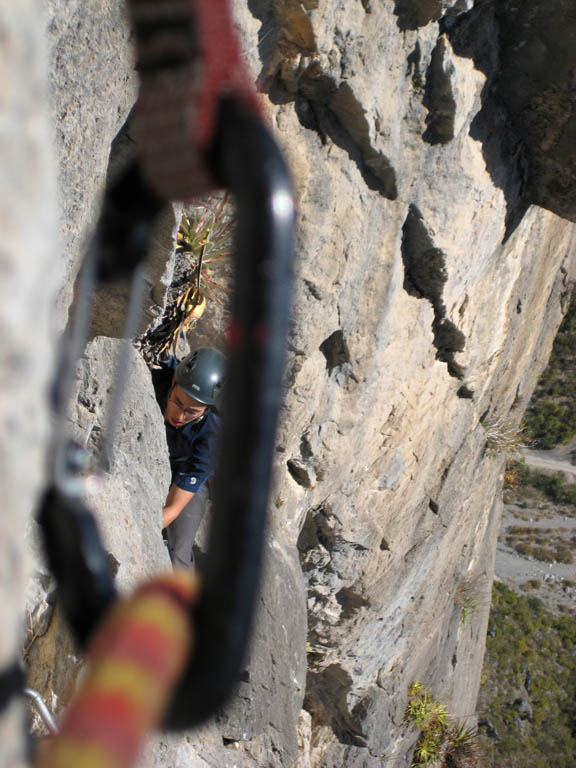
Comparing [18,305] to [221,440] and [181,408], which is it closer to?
[221,440]

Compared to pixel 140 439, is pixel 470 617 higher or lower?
lower

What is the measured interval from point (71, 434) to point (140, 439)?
0.77m

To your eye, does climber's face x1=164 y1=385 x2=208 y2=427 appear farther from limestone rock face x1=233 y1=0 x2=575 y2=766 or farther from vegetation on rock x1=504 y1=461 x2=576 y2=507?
vegetation on rock x1=504 y1=461 x2=576 y2=507

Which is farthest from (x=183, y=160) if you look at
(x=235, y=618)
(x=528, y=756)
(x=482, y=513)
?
(x=528, y=756)

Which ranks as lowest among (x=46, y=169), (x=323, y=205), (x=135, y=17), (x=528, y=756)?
(x=528, y=756)

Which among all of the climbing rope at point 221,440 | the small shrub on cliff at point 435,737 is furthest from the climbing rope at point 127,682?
the small shrub on cliff at point 435,737

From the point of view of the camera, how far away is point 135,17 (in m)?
0.69

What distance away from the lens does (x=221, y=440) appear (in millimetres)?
577

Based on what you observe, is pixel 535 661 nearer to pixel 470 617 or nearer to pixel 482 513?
pixel 470 617

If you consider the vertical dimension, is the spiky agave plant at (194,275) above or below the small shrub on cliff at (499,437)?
above

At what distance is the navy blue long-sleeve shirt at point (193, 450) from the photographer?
186 inches

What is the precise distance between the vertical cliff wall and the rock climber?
0.40 m

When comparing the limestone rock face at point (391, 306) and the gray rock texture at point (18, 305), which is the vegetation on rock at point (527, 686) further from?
the gray rock texture at point (18, 305)

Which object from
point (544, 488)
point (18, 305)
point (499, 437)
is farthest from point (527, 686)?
point (18, 305)
